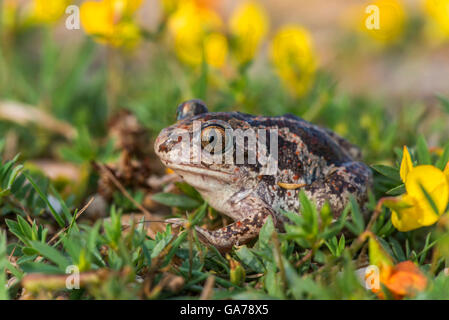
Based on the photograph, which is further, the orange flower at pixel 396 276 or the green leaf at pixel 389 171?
the green leaf at pixel 389 171

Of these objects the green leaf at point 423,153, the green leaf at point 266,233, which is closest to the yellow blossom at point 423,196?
the green leaf at point 423,153

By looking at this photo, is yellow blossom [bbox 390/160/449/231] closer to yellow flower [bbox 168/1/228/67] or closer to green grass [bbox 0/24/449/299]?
green grass [bbox 0/24/449/299]

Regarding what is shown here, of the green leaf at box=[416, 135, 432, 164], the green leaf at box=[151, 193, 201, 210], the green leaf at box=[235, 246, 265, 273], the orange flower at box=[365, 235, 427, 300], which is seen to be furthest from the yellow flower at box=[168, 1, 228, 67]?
the orange flower at box=[365, 235, 427, 300]

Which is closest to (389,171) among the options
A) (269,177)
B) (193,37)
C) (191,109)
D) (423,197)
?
(423,197)

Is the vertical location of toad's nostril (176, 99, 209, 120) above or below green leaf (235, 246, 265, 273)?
above

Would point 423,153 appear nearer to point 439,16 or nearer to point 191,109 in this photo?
point 191,109

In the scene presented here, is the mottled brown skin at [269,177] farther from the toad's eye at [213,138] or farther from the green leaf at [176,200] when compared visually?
the green leaf at [176,200]
